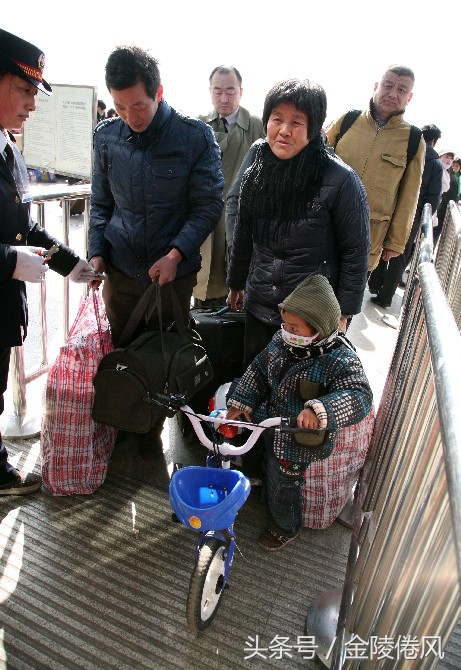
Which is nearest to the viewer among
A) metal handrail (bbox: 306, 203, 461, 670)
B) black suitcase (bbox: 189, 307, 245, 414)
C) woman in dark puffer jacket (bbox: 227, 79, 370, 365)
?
metal handrail (bbox: 306, 203, 461, 670)

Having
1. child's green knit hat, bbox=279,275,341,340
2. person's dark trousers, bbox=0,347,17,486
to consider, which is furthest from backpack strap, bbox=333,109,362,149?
person's dark trousers, bbox=0,347,17,486

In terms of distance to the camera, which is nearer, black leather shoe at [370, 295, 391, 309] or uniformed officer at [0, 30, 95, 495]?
uniformed officer at [0, 30, 95, 495]

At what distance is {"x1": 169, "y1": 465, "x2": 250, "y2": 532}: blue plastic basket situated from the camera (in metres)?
1.61

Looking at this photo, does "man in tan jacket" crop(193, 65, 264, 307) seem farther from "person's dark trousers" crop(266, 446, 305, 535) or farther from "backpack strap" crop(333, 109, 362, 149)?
"person's dark trousers" crop(266, 446, 305, 535)

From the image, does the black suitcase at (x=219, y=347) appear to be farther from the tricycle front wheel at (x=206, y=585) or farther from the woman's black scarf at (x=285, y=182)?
the tricycle front wheel at (x=206, y=585)

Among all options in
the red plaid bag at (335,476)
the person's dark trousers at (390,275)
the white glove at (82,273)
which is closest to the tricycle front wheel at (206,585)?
the red plaid bag at (335,476)

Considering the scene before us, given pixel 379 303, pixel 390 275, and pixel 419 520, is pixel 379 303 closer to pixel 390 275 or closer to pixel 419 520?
pixel 390 275

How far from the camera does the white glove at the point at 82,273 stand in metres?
2.30

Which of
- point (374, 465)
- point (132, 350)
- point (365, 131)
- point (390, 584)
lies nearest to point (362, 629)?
point (390, 584)

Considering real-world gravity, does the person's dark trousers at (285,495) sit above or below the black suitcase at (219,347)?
below

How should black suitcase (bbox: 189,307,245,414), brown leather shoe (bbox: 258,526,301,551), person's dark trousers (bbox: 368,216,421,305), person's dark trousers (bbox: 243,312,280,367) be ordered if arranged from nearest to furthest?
brown leather shoe (bbox: 258,526,301,551), person's dark trousers (bbox: 243,312,280,367), black suitcase (bbox: 189,307,245,414), person's dark trousers (bbox: 368,216,421,305)

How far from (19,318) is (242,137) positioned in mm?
2133

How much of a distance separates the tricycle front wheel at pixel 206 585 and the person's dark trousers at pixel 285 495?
442 millimetres

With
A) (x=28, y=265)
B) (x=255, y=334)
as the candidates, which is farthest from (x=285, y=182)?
(x=28, y=265)
